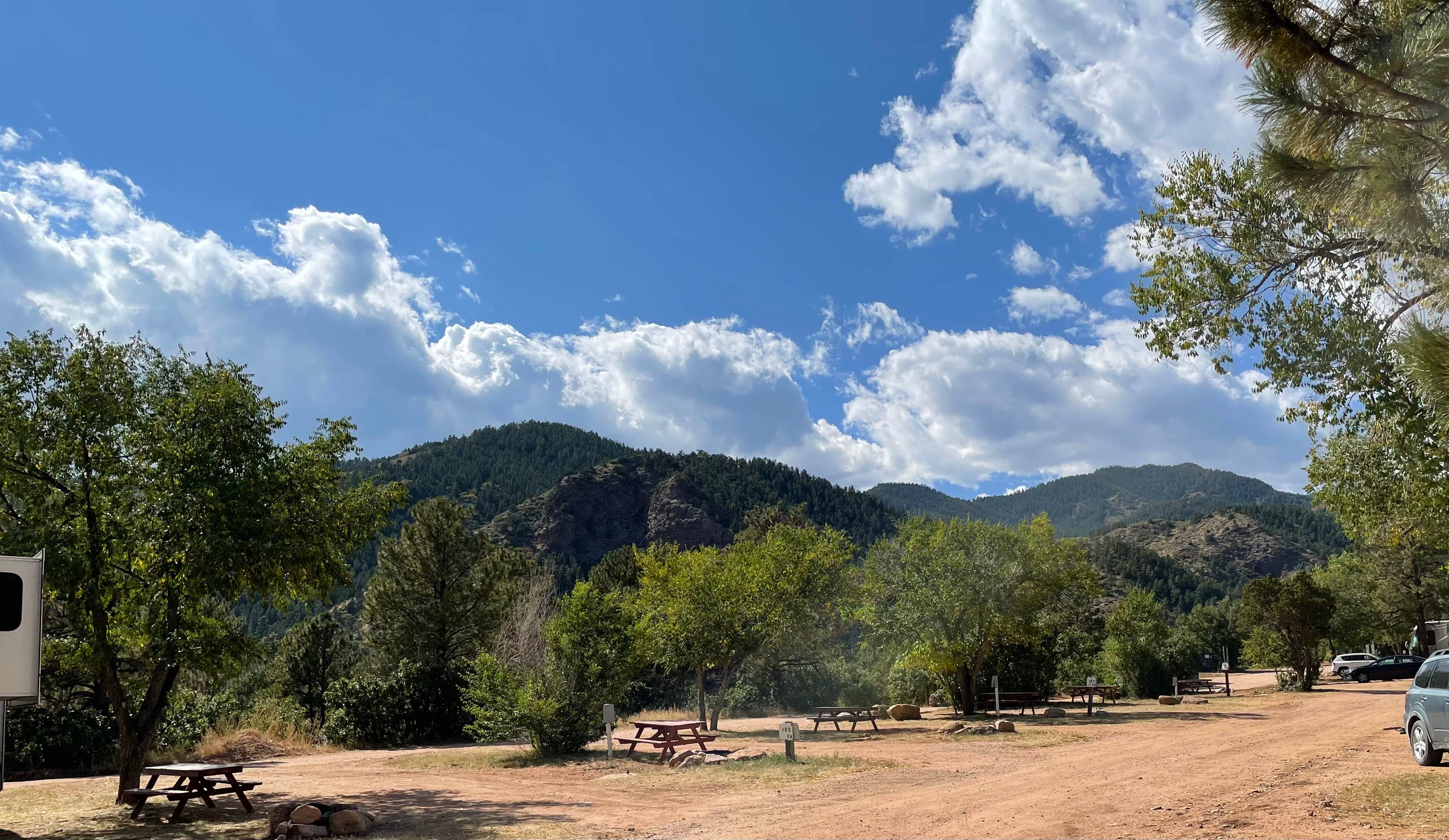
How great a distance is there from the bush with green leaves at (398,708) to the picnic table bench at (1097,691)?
64.2 ft

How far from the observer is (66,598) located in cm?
1333

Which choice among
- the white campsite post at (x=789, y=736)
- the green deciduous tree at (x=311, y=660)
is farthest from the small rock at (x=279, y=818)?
the green deciduous tree at (x=311, y=660)

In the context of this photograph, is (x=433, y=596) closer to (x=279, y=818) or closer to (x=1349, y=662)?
(x=279, y=818)

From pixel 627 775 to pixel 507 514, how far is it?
11924cm

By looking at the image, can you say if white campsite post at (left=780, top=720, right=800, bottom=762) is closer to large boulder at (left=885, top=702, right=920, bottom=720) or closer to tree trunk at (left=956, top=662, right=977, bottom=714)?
large boulder at (left=885, top=702, right=920, bottom=720)

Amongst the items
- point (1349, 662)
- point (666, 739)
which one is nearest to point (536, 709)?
point (666, 739)

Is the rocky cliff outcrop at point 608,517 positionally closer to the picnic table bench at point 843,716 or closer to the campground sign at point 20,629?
the picnic table bench at point 843,716

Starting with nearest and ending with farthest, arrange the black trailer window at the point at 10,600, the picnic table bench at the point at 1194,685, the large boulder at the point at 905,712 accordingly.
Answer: the black trailer window at the point at 10,600 < the large boulder at the point at 905,712 < the picnic table bench at the point at 1194,685

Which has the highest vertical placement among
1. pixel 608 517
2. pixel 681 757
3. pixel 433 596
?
pixel 608 517

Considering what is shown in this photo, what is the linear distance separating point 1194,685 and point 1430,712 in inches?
1030

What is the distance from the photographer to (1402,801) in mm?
10484

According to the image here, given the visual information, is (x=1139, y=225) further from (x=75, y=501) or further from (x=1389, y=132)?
(x=75, y=501)

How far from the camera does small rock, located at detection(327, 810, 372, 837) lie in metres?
11.1

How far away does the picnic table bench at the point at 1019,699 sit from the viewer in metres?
28.6
